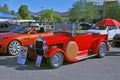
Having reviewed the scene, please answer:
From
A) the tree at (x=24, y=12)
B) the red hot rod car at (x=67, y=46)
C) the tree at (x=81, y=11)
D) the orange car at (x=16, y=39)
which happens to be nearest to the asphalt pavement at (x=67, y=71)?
the red hot rod car at (x=67, y=46)

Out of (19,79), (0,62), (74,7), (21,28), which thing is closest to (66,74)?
(19,79)

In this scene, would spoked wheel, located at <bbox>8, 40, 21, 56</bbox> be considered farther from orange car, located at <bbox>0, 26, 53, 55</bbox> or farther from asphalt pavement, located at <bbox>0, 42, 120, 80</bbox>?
asphalt pavement, located at <bbox>0, 42, 120, 80</bbox>

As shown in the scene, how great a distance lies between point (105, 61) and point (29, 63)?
9.31ft

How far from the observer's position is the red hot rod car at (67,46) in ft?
29.2

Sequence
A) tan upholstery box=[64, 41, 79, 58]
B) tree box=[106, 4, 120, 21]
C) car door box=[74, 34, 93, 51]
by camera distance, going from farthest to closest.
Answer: tree box=[106, 4, 120, 21] → car door box=[74, 34, 93, 51] → tan upholstery box=[64, 41, 79, 58]

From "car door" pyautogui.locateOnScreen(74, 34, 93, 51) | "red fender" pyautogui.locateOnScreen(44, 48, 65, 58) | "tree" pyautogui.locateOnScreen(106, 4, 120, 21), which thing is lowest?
"red fender" pyautogui.locateOnScreen(44, 48, 65, 58)

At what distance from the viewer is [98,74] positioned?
7789mm

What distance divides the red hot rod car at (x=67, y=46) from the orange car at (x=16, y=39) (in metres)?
1.93

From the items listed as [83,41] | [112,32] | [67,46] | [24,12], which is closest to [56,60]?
[67,46]

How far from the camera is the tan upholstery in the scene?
9323 millimetres

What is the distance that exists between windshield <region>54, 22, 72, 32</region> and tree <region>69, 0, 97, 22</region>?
61.7 m

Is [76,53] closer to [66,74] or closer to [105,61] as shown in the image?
[105,61]

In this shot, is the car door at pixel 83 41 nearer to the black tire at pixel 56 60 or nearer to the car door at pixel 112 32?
the black tire at pixel 56 60

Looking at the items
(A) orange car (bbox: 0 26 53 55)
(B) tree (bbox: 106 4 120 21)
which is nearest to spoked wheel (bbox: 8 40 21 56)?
(A) orange car (bbox: 0 26 53 55)
